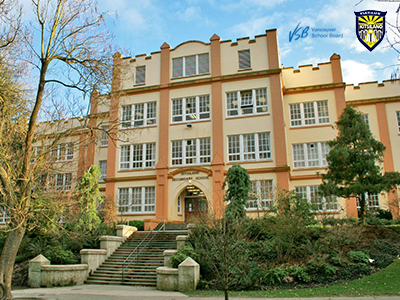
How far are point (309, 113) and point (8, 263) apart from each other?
22.8 m

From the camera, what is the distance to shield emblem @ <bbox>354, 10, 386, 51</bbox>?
26.1 feet

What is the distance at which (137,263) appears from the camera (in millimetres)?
17172

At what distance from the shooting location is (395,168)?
89.9 feet

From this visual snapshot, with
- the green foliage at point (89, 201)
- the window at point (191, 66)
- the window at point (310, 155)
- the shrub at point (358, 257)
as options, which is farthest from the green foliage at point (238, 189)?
the window at point (191, 66)

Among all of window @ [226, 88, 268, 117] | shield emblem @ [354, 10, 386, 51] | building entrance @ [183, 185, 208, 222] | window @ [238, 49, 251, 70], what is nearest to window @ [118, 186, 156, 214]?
→ building entrance @ [183, 185, 208, 222]

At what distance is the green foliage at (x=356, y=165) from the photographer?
17.0m

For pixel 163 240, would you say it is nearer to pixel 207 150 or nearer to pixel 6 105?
pixel 207 150

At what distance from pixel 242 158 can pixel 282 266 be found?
12.1 metres

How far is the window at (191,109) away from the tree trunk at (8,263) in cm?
1772

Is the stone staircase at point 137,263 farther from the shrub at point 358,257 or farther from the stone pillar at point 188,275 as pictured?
the shrub at point 358,257

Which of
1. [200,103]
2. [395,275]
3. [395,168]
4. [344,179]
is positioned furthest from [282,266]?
[395,168]

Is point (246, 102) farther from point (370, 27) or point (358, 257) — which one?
point (370, 27)

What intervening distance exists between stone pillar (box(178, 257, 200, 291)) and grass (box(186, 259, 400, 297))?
0.53m

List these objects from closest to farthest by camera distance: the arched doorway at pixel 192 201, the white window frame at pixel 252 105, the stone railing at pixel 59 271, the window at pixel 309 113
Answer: the stone railing at pixel 59 271 < the white window frame at pixel 252 105 < the arched doorway at pixel 192 201 < the window at pixel 309 113
